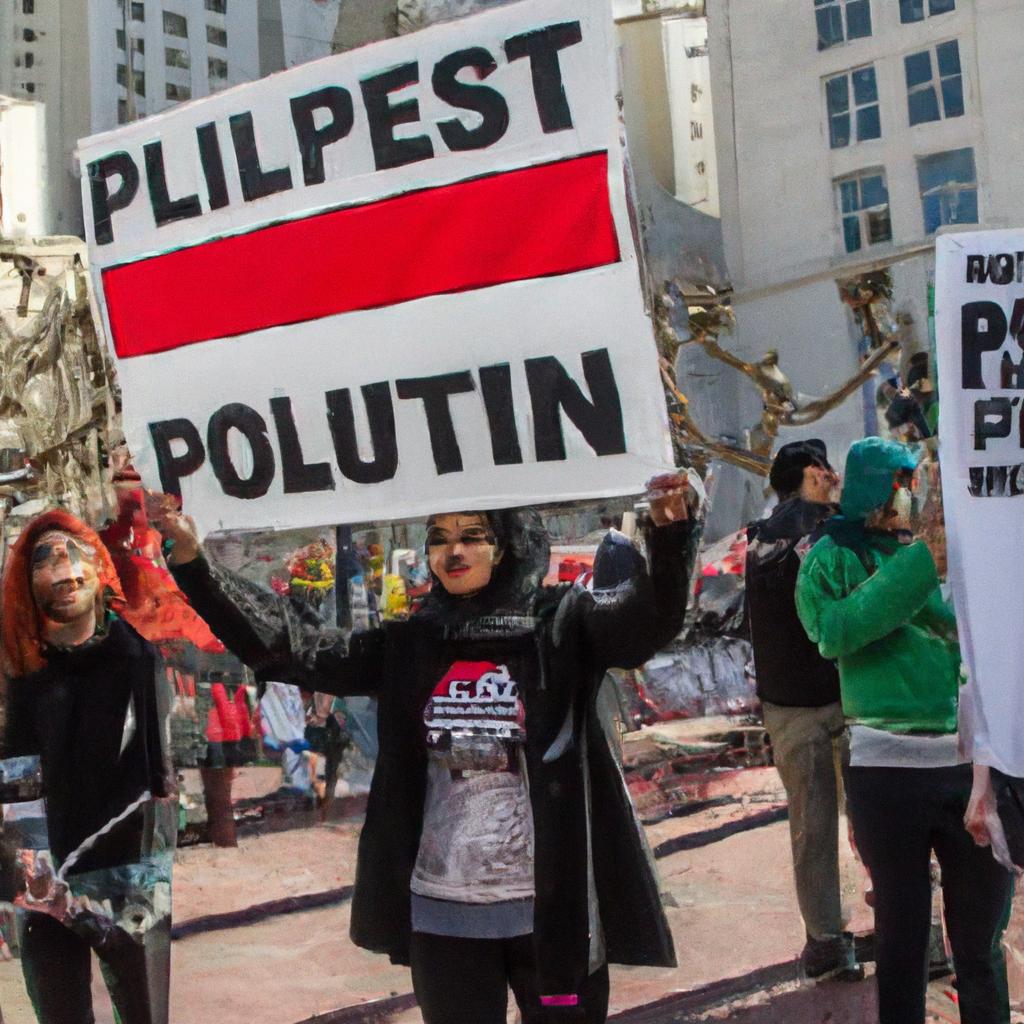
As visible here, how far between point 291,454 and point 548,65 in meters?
0.91

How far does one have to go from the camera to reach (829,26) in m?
3.94

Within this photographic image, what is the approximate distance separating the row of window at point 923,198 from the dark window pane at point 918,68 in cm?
20

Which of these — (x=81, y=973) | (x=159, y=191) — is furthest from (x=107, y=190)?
(x=81, y=973)

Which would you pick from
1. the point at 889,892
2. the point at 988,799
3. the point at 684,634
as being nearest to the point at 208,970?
the point at 684,634

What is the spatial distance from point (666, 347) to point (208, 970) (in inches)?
79.4

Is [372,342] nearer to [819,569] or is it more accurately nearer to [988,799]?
[819,569]

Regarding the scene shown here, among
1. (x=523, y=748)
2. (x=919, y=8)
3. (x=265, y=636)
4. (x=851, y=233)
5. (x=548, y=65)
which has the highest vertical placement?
(x=919, y=8)

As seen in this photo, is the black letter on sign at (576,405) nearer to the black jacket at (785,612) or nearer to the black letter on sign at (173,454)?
the black letter on sign at (173,454)

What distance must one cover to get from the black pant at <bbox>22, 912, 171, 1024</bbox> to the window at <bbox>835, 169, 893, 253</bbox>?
7.75 ft

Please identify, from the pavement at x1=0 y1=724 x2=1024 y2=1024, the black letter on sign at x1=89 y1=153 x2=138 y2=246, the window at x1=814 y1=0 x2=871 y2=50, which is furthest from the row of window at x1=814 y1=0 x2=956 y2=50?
the pavement at x1=0 y1=724 x2=1024 y2=1024

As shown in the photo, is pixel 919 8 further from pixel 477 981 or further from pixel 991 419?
pixel 477 981

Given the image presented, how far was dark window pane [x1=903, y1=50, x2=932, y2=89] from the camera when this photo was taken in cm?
385

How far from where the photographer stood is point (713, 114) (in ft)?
13.0

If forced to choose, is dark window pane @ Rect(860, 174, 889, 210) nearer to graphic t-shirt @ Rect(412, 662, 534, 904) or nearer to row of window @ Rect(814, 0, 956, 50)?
row of window @ Rect(814, 0, 956, 50)
